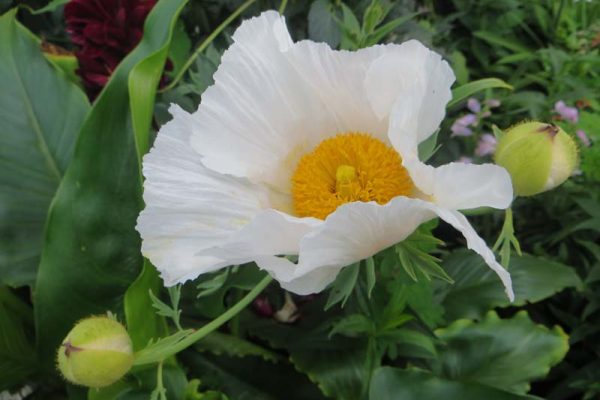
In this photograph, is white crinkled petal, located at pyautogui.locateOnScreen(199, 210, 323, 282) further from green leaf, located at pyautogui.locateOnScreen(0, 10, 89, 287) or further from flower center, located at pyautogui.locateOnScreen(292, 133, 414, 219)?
green leaf, located at pyautogui.locateOnScreen(0, 10, 89, 287)

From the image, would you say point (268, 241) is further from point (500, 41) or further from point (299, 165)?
point (500, 41)

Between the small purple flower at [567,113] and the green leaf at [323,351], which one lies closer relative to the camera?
the green leaf at [323,351]

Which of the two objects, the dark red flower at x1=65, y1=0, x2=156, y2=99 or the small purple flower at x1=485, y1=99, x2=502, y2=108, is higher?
the dark red flower at x1=65, y1=0, x2=156, y2=99

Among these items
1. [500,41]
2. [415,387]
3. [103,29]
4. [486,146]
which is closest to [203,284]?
[415,387]

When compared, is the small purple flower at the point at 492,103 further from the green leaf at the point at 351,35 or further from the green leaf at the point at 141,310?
the green leaf at the point at 141,310

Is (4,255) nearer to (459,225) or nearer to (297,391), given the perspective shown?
(297,391)

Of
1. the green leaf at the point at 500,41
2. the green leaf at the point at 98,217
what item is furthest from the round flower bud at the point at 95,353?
the green leaf at the point at 500,41

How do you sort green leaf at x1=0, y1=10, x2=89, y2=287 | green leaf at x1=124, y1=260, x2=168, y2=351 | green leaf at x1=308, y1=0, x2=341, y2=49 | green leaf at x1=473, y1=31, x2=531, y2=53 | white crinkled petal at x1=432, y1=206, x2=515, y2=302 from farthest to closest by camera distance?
green leaf at x1=473, y1=31, x2=531, y2=53, green leaf at x1=308, y1=0, x2=341, y2=49, green leaf at x1=0, y1=10, x2=89, y2=287, green leaf at x1=124, y1=260, x2=168, y2=351, white crinkled petal at x1=432, y1=206, x2=515, y2=302

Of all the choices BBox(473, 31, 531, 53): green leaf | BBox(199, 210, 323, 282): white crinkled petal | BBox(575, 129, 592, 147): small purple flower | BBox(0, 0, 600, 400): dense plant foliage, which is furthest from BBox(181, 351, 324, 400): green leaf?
BBox(473, 31, 531, 53): green leaf
